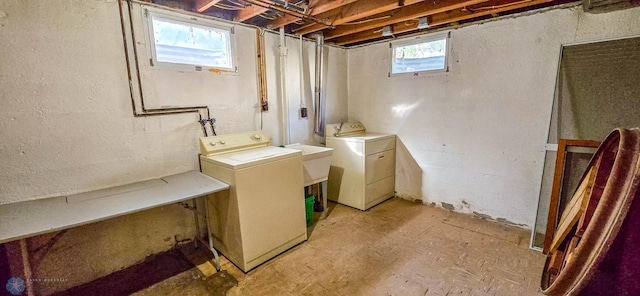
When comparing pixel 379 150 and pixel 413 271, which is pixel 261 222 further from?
pixel 379 150

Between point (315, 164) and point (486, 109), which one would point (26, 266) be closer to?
point (315, 164)

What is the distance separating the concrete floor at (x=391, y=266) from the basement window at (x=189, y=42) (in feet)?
5.70

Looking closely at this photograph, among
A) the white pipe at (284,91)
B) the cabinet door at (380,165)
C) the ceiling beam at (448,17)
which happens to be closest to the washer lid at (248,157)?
the white pipe at (284,91)

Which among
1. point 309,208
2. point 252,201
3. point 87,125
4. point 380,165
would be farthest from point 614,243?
point 87,125

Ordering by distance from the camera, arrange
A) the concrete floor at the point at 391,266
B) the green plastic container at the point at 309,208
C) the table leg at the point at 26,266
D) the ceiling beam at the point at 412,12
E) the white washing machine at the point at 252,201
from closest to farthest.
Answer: the table leg at the point at 26,266, the concrete floor at the point at 391,266, the white washing machine at the point at 252,201, the ceiling beam at the point at 412,12, the green plastic container at the point at 309,208

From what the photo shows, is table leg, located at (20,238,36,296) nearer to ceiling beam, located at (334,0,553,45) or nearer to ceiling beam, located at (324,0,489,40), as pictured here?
ceiling beam, located at (324,0,489,40)

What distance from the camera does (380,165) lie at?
3.33m

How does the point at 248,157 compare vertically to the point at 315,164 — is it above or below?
above

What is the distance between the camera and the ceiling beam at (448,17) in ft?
7.52

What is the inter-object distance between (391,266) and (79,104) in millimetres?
2635

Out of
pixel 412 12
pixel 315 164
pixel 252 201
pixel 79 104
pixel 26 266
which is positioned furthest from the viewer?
pixel 315 164

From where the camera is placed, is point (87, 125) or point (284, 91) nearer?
point (87, 125)

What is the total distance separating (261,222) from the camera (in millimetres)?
2174

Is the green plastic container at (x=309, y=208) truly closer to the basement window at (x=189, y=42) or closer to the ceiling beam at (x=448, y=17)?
the basement window at (x=189, y=42)
